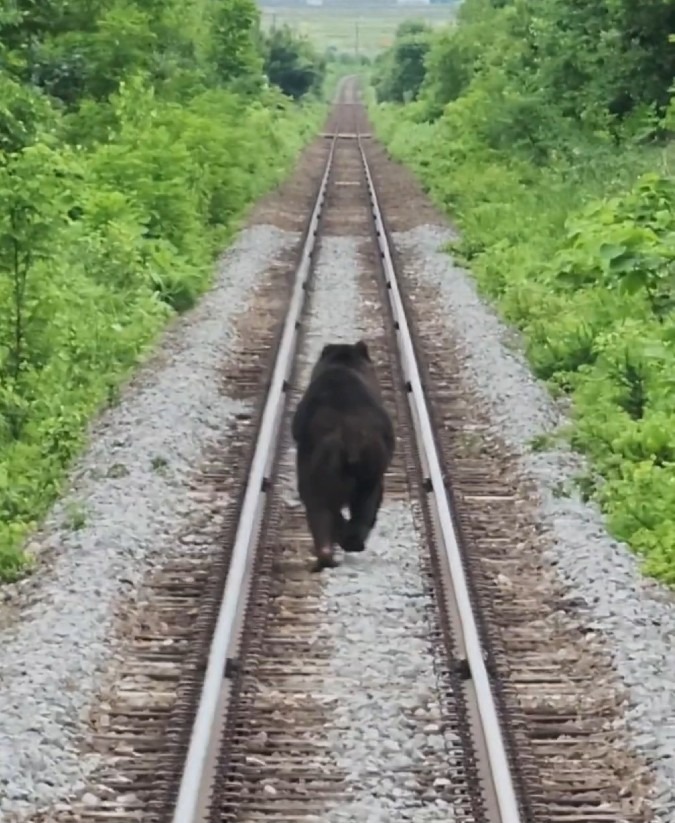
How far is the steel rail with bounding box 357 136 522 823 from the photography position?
5.70 metres

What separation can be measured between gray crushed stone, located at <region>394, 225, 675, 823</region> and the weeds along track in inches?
8.0

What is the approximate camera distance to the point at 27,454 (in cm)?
1035

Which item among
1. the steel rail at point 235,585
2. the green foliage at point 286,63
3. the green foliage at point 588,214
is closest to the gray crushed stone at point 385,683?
Answer: the steel rail at point 235,585

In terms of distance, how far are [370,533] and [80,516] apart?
1758 millimetres

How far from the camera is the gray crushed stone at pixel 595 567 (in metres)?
6.39

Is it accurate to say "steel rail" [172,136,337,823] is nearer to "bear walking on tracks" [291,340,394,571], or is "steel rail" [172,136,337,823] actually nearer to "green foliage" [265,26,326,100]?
"bear walking on tracks" [291,340,394,571]

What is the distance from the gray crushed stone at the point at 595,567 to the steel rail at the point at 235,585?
1.68 m

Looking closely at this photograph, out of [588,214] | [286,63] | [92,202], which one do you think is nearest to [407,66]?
[286,63]

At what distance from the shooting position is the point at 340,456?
314 inches

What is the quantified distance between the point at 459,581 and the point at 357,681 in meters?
1.10

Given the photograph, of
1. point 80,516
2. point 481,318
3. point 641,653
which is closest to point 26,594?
point 80,516

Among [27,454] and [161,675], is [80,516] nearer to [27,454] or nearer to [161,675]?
[27,454]

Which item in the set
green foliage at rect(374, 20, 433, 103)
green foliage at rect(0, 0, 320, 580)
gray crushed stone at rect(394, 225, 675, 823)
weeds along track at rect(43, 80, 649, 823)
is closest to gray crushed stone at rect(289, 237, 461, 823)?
weeds along track at rect(43, 80, 649, 823)

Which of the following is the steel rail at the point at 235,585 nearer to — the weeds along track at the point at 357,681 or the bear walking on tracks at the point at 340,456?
the weeds along track at the point at 357,681
